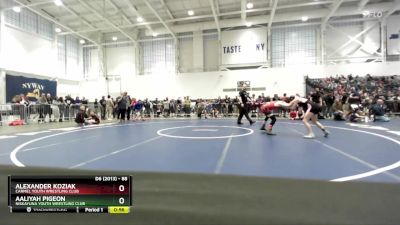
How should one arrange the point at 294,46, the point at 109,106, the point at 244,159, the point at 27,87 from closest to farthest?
the point at 244,159 < the point at 109,106 < the point at 27,87 < the point at 294,46

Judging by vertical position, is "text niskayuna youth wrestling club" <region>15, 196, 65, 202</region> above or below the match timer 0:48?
below

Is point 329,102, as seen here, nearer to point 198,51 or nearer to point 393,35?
point 393,35

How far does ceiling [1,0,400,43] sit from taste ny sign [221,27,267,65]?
1.08 metres

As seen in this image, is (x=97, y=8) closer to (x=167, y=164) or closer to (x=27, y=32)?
(x=27, y=32)

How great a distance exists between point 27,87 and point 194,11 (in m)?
16.5

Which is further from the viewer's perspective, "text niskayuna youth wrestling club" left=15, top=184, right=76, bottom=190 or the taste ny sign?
the taste ny sign

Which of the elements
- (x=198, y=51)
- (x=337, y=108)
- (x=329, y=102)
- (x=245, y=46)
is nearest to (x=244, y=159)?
(x=337, y=108)

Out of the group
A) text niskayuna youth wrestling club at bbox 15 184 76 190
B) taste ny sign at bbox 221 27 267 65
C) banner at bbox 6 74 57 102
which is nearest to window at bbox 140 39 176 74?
taste ny sign at bbox 221 27 267 65

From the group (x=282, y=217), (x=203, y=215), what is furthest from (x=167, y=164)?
(x=282, y=217)

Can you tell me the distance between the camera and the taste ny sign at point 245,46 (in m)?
23.4

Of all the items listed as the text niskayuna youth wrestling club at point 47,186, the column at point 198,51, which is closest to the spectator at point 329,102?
the column at point 198,51
